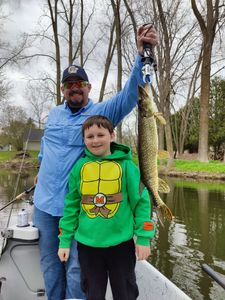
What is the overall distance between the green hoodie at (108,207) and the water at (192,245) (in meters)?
2.87

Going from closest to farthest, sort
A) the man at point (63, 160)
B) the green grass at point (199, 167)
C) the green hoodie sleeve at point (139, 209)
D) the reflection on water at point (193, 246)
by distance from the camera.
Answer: the green hoodie sleeve at point (139, 209)
the man at point (63, 160)
the reflection on water at point (193, 246)
the green grass at point (199, 167)

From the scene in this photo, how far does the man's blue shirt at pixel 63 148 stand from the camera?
9.31 ft

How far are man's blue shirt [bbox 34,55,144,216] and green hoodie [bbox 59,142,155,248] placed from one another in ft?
0.89

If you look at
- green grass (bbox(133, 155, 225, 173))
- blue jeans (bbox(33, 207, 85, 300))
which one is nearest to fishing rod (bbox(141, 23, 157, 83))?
blue jeans (bbox(33, 207, 85, 300))

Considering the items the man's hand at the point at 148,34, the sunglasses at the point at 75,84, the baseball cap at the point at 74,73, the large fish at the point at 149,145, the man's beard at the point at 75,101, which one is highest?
the man's hand at the point at 148,34

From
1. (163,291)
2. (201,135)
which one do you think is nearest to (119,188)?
(163,291)

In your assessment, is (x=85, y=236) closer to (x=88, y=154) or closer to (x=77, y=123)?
(x=88, y=154)

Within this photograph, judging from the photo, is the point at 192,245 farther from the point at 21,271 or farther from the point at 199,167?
the point at 199,167

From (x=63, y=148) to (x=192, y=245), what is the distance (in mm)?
4819

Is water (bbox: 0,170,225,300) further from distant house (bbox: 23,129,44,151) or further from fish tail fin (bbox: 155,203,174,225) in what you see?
fish tail fin (bbox: 155,203,174,225)

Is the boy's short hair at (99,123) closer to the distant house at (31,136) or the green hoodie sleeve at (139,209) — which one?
the green hoodie sleeve at (139,209)

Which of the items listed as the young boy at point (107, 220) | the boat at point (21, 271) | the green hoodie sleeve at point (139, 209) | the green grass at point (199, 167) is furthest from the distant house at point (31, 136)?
the green grass at point (199, 167)

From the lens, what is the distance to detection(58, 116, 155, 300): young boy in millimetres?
2434

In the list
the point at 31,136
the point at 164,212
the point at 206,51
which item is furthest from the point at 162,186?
the point at 206,51
